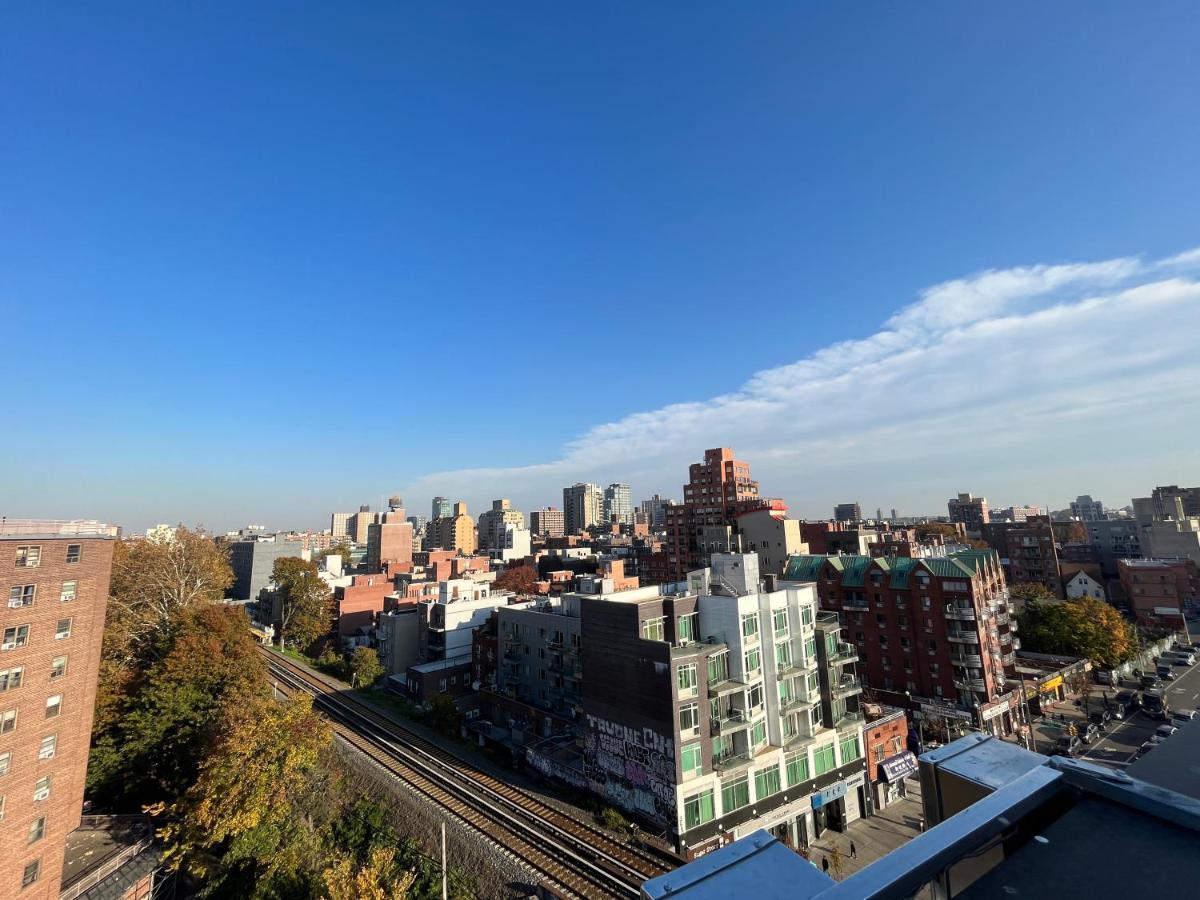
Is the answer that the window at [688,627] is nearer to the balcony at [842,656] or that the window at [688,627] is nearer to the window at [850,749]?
the balcony at [842,656]

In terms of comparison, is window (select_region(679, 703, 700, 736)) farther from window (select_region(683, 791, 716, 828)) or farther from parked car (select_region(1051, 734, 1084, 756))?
parked car (select_region(1051, 734, 1084, 756))

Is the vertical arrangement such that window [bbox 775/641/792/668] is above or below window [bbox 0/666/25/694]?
below

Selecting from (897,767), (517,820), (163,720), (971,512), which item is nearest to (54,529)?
(163,720)

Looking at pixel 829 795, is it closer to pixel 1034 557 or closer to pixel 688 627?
pixel 688 627

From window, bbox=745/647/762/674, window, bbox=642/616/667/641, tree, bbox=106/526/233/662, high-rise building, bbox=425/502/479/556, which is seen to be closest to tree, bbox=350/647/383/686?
tree, bbox=106/526/233/662

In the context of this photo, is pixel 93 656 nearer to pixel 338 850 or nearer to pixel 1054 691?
pixel 338 850

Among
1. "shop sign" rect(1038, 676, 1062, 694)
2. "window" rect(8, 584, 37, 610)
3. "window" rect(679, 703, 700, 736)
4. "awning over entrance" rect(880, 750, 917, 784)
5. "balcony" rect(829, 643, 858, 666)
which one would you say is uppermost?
"window" rect(8, 584, 37, 610)

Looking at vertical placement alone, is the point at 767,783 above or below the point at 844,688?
below
